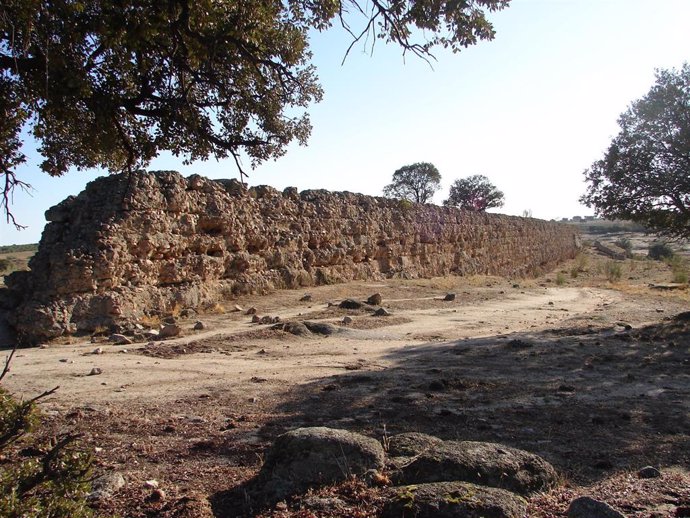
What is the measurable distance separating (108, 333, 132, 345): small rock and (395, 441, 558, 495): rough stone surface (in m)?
6.22

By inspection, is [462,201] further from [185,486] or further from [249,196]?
[185,486]

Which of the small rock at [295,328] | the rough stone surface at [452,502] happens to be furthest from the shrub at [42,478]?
the small rock at [295,328]

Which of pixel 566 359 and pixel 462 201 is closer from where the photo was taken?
pixel 566 359

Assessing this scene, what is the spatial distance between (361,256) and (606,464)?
44.3 ft

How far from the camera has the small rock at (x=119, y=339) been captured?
822cm

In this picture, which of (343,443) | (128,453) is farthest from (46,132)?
(343,443)

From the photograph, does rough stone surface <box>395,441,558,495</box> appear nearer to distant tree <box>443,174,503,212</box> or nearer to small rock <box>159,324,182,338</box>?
small rock <box>159,324,182,338</box>

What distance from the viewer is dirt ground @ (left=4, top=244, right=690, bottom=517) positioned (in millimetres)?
3174

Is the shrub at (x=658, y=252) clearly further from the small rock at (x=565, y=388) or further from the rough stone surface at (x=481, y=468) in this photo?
the rough stone surface at (x=481, y=468)

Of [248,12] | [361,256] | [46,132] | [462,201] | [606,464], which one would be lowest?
[606,464]

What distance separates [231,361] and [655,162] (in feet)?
31.0

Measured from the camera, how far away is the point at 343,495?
2873 mm

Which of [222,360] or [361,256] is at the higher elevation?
[361,256]

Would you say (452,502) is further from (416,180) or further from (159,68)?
(416,180)
